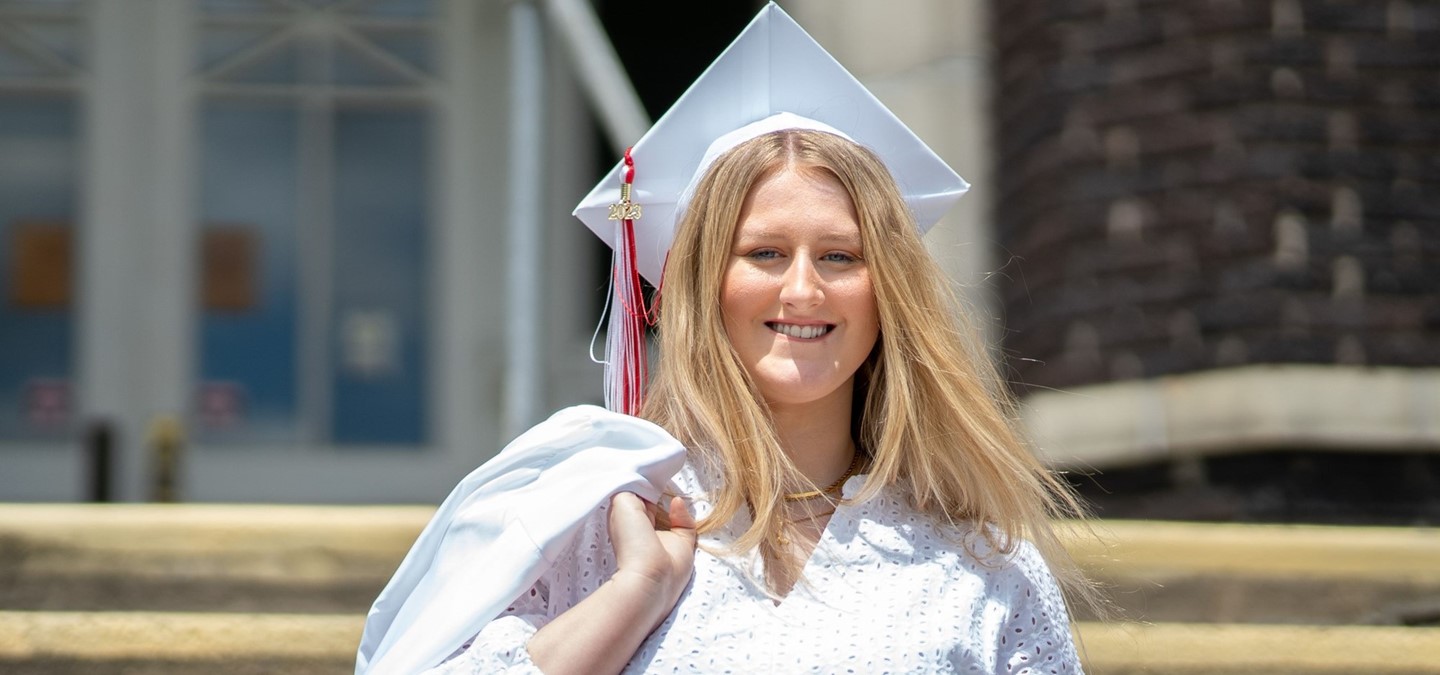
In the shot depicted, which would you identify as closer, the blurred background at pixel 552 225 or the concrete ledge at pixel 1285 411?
the concrete ledge at pixel 1285 411

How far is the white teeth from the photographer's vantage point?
2242mm

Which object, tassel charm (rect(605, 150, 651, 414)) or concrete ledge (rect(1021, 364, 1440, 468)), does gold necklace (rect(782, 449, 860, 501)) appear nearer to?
tassel charm (rect(605, 150, 651, 414))

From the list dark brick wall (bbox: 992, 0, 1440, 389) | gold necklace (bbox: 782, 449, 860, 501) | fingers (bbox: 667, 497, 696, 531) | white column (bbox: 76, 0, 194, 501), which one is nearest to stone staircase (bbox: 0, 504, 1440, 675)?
dark brick wall (bbox: 992, 0, 1440, 389)

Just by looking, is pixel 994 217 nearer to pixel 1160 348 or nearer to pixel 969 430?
pixel 1160 348

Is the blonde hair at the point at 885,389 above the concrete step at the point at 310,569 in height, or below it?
above

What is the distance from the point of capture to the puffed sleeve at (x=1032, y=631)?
2201 millimetres

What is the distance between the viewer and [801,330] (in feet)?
7.36

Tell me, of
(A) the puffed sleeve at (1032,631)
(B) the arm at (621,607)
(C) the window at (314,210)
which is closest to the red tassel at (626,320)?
(B) the arm at (621,607)

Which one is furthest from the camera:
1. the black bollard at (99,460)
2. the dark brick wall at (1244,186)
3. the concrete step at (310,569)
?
the black bollard at (99,460)

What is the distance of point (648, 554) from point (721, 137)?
1.85ft

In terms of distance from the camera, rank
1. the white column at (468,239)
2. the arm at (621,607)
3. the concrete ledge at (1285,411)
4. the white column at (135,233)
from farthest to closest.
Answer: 1. the white column at (468,239)
2. the white column at (135,233)
3. the concrete ledge at (1285,411)
4. the arm at (621,607)

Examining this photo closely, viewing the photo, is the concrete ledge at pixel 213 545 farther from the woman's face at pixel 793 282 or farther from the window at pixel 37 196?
the window at pixel 37 196

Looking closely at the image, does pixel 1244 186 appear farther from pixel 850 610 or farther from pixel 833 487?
pixel 850 610

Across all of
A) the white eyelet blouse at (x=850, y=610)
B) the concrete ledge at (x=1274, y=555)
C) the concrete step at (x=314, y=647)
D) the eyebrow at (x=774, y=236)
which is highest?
the eyebrow at (x=774, y=236)
